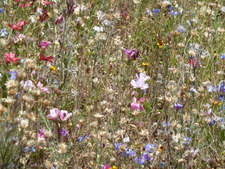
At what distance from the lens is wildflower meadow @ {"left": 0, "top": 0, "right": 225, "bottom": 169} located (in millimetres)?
1703

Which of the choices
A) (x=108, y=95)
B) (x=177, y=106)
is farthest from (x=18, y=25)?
(x=177, y=106)

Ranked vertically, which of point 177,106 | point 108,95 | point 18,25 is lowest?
point 177,106

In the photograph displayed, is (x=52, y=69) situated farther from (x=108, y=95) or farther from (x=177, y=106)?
(x=177, y=106)

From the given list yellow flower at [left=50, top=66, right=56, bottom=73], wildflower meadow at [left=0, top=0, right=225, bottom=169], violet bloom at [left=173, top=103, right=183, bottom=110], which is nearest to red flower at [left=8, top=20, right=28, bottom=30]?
wildflower meadow at [left=0, top=0, right=225, bottom=169]

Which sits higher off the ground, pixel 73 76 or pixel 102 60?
pixel 102 60

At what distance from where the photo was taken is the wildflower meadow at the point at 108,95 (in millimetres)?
1703

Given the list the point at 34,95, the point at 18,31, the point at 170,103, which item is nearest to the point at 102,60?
the point at 18,31

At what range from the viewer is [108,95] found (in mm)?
2424

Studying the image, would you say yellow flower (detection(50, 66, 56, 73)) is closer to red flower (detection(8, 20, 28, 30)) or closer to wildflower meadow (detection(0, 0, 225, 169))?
wildflower meadow (detection(0, 0, 225, 169))

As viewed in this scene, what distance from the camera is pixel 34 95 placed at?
5.17 feet

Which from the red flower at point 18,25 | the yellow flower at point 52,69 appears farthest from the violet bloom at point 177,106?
the red flower at point 18,25

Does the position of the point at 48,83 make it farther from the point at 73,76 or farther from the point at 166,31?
the point at 166,31

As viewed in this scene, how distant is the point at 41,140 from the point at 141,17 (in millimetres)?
2299

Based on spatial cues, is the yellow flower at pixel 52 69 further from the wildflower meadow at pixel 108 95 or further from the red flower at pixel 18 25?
the red flower at pixel 18 25
